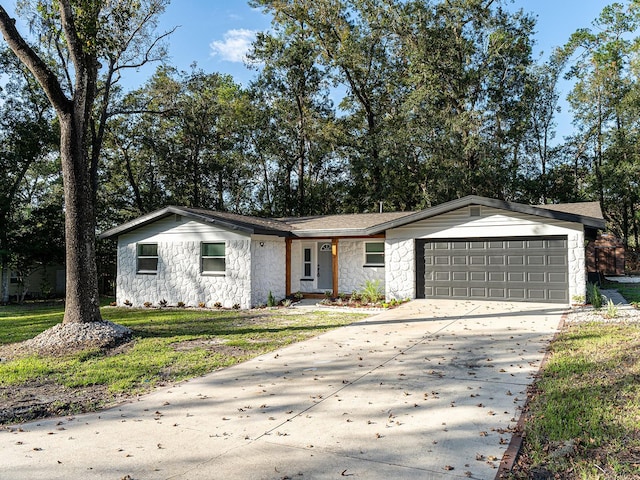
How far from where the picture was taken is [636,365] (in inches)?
225

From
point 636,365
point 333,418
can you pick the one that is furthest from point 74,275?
point 636,365

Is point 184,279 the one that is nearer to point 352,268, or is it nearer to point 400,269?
point 352,268

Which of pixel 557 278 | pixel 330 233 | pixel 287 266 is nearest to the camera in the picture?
pixel 557 278

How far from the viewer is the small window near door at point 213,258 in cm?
1441

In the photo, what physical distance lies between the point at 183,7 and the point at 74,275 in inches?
415

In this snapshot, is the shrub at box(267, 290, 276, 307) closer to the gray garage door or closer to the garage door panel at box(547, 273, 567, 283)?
the gray garage door

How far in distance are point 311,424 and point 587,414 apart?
8.77 ft

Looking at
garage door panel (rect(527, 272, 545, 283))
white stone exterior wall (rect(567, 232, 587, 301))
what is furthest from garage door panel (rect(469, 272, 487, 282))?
white stone exterior wall (rect(567, 232, 587, 301))

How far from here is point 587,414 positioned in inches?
171

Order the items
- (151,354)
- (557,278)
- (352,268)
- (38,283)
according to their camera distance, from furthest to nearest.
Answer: (38,283)
(352,268)
(557,278)
(151,354)

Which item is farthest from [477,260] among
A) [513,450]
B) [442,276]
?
[513,450]

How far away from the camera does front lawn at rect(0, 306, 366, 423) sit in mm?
5777

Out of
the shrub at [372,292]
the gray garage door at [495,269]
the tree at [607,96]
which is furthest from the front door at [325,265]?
the tree at [607,96]

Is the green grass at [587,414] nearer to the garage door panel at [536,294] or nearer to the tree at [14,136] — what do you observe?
the garage door panel at [536,294]
